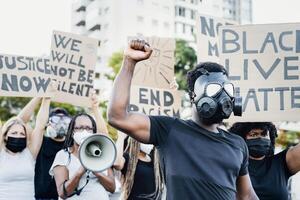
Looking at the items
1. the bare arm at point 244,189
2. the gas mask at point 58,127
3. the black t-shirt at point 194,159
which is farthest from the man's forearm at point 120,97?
the gas mask at point 58,127

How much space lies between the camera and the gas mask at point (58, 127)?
6230 millimetres

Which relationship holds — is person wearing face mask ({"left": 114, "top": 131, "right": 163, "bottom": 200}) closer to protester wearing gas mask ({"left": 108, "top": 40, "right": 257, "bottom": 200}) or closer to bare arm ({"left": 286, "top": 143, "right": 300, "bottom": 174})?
bare arm ({"left": 286, "top": 143, "right": 300, "bottom": 174})

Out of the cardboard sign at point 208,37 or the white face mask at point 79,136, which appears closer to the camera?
the white face mask at point 79,136

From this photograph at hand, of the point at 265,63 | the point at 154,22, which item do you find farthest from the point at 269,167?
the point at 154,22

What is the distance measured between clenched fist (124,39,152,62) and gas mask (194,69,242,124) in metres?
0.35

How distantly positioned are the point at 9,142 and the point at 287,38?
2763 mm

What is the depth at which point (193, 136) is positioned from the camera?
2.97 meters

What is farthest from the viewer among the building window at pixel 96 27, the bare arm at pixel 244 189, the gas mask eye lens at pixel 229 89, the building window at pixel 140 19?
the building window at pixel 96 27

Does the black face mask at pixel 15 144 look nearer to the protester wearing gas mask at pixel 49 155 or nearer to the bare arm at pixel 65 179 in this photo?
the protester wearing gas mask at pixel 49 155

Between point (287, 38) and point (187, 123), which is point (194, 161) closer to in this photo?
point (187, 123)

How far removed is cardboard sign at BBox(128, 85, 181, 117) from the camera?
6.46 metres

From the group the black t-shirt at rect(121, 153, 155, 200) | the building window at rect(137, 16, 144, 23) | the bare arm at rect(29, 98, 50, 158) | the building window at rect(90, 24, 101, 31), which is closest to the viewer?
the black t-shirt at rect(121, 153, 155, 200)

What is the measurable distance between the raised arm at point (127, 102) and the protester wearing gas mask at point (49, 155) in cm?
319

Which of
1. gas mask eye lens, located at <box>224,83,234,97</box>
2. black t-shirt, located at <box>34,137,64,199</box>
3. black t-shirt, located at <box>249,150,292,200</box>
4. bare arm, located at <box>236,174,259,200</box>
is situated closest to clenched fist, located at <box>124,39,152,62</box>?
gas mask eye lens, located at <box>224,83,234,97</box>
